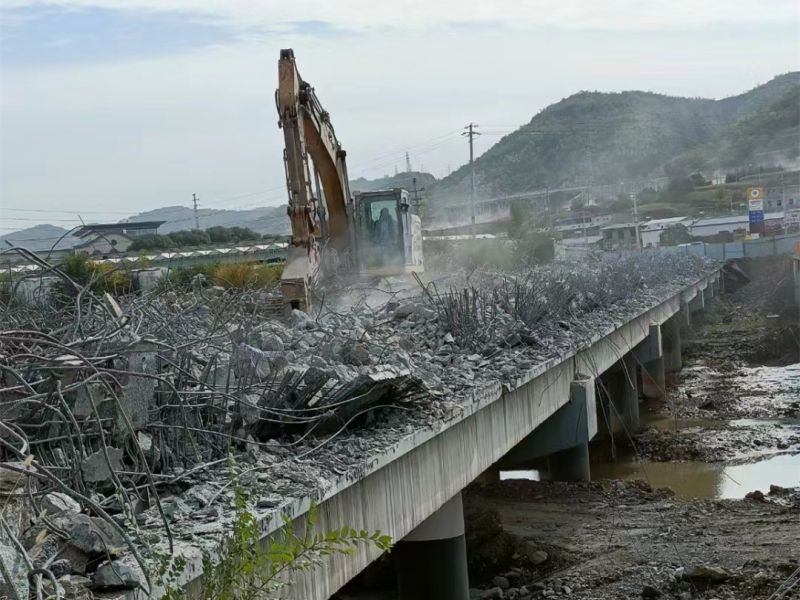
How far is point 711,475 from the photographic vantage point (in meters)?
21.5

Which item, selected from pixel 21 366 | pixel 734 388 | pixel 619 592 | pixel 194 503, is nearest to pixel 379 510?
pixel 194 503

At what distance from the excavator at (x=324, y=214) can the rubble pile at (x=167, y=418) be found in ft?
24.6

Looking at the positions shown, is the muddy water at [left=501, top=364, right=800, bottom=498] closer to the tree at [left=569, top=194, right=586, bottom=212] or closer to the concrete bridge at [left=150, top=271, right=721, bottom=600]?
the concrete bridge at [left=150, top=271, right=721, bottom=600]

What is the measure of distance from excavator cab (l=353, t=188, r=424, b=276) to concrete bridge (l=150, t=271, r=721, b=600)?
247 inches

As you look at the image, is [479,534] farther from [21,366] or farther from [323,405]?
[21,366]

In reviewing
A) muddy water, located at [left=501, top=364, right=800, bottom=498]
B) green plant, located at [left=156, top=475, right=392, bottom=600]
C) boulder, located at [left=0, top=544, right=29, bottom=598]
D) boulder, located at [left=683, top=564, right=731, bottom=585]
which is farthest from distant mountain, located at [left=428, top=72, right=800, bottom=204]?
boulder, located at [left=0, top=544, right=29, bottom=598]

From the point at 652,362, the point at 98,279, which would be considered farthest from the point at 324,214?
the point at 98,279

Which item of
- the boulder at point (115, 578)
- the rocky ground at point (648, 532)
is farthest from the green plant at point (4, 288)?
the rocky ground at point (648, 532)

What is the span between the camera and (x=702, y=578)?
487 inches

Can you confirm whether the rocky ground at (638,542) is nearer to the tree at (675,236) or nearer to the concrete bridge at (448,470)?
the concrete bridge at (448,470)

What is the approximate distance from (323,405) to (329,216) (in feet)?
58.4

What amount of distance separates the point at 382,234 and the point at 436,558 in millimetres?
15668

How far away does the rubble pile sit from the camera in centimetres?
548

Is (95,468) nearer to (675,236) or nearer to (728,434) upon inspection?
(728,434)
